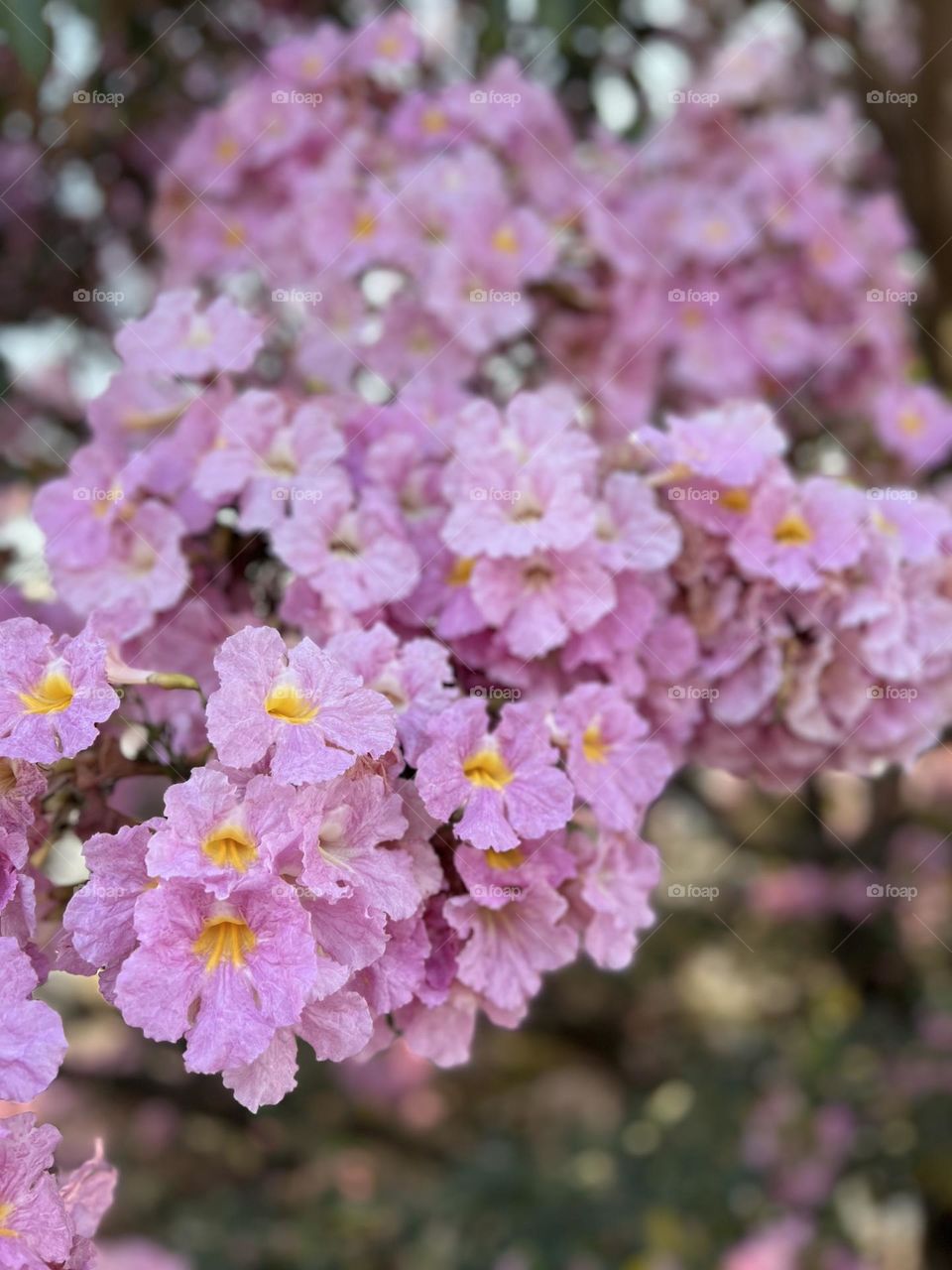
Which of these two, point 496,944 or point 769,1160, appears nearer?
point 496,944

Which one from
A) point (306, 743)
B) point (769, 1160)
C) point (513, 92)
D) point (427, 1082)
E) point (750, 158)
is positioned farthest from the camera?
point (427, 1082)

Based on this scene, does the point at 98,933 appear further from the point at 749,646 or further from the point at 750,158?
the point at 750,158

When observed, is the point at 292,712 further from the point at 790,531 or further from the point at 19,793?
the point at 790,531

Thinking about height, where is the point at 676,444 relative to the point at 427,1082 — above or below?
above

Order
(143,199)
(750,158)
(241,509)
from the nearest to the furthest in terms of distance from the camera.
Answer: (241,509)
(750,158)
(143,199)

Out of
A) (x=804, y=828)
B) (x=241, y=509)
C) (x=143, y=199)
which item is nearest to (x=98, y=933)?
(x=241, y=509)

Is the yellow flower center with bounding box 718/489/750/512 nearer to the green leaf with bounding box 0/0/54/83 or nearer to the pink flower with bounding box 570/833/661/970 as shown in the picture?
the pink flower with bounding box 570/833/661/970

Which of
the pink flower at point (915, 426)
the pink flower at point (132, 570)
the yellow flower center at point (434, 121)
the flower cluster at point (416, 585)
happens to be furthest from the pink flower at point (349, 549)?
the pink flower at point (915, 426)
